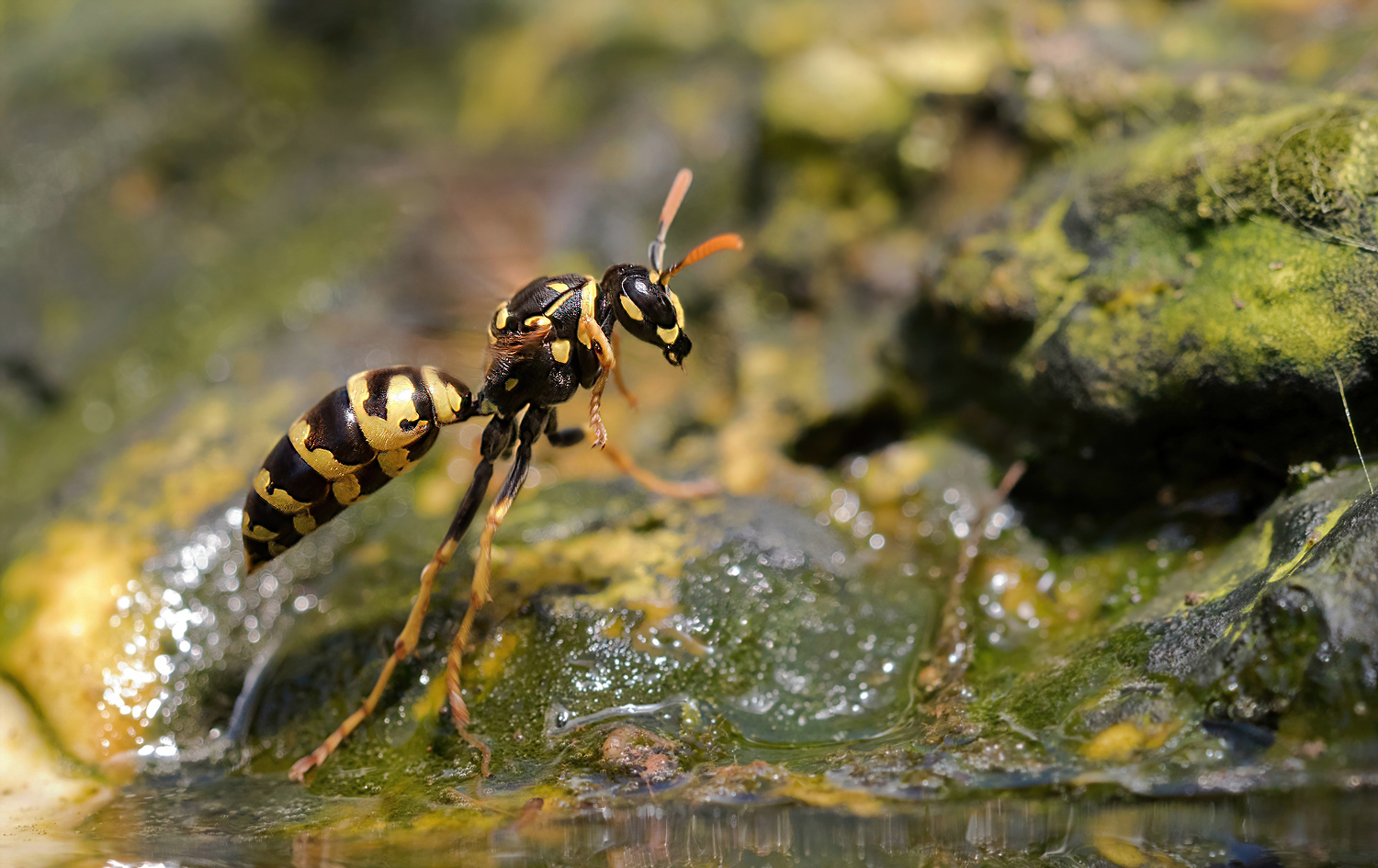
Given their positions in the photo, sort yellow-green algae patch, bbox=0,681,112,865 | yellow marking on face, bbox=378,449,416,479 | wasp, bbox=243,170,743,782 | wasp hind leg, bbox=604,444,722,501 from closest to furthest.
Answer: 1. yellow-green algae patch, bbox=0,681,112,865
2. wasp, bbox=243,170,743,782
3. yellow marking on face, bbox=378,449,416,479
4. wasp hind leg, bbox=604,444,722,501

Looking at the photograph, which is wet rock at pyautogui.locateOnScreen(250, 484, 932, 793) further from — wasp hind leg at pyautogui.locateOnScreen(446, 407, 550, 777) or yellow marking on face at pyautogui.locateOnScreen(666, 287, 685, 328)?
yellow marking on face at pyautogui.locateOnScreen(666, 287, 685, 328)

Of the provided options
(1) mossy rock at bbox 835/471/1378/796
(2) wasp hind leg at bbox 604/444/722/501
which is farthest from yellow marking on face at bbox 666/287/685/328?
(1) mossy rock at bbox 835/471/1378/796

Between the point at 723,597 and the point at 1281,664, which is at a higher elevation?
the point at 723,597

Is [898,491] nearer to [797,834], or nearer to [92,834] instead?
[797,834]

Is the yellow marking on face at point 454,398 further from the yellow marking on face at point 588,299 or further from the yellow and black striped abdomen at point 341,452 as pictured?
the yellow marking on face at point 588,299

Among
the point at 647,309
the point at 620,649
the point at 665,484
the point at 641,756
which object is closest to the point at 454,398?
the point at 647,309

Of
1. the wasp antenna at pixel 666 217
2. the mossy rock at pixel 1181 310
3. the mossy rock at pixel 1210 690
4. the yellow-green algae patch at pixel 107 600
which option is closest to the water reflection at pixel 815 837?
the mossy rock at pixel 1210 690

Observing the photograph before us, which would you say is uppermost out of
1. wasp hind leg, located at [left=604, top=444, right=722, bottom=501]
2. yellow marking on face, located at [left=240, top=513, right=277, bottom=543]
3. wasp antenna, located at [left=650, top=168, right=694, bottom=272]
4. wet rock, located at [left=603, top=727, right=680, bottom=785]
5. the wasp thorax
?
wasp antenna, located at [left=650, top=168, right=694, bottom=272]

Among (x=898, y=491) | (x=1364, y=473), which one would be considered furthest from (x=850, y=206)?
(x=1364, y=473)

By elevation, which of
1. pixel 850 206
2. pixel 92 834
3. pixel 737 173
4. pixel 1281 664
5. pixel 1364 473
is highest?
pixel 737 173
